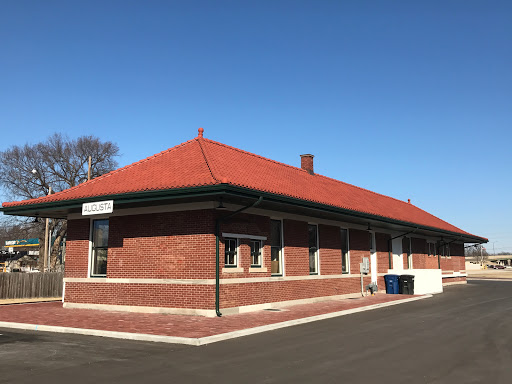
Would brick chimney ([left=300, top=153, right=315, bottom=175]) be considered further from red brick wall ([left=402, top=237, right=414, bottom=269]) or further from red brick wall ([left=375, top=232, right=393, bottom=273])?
red brick wall ([left=402, top=237, right=414, bottom=269])

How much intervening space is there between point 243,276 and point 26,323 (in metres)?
6.39

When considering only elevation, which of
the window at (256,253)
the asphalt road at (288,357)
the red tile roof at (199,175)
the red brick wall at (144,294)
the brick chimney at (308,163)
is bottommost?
the asphalt road at (288,357)

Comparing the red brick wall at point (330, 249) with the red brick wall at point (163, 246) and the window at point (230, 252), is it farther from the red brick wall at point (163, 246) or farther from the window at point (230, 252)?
the red brick wall at point (163, 246)

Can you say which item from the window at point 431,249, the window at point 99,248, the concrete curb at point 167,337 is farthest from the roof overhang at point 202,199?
the window at point 431,249

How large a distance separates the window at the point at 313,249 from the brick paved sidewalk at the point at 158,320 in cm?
255

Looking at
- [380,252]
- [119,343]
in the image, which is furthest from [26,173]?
[119,343]

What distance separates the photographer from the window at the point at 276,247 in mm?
16812

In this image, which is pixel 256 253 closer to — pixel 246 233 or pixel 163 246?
pixel 246 233

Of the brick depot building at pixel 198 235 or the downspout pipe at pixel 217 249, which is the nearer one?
the downspout pipe at pixel 217 249

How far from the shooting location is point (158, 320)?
42.5 ft

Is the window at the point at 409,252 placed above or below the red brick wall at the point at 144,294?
above

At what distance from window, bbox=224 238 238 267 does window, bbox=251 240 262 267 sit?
86 centimetres

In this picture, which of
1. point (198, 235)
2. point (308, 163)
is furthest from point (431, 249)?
point (198, 235)

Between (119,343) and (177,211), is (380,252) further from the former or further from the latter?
(119,343)
